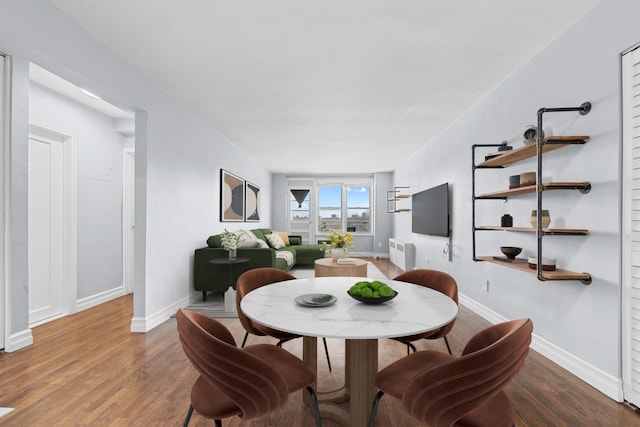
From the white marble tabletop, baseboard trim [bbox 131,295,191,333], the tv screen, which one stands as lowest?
baseboard trim [bbox 131,295,191,333]

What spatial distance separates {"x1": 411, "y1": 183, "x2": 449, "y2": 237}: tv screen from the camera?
15.0 ft

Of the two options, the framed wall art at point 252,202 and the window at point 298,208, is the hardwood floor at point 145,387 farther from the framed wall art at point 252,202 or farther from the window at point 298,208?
the window at point 298,208

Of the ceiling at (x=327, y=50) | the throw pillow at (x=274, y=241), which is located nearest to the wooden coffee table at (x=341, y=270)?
the ceiling at (x=327, y=50)

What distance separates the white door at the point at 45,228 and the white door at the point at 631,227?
16.0 ft

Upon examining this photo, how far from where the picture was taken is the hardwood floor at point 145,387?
1753 mm

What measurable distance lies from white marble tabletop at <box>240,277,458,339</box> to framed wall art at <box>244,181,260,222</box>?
493 cm

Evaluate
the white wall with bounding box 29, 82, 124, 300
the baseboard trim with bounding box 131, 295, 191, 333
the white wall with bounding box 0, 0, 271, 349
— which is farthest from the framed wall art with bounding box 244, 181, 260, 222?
the baseboard trim with bounding box 131, 295, 191, 333

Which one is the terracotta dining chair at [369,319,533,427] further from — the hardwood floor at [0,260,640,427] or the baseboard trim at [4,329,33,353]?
the baseboard trim at [4,329,33,353]

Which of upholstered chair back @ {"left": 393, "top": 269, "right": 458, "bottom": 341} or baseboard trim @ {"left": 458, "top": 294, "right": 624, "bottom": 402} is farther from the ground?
upholstered chair back @ {"left": 393, "top": 269, "right": 458, "bottom": 341}

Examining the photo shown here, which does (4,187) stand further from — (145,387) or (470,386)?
(470,386)

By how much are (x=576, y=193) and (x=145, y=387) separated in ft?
10.4

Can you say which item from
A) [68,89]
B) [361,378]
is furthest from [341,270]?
[68,89]

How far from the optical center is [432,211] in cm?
514

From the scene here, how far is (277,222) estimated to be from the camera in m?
9.33
